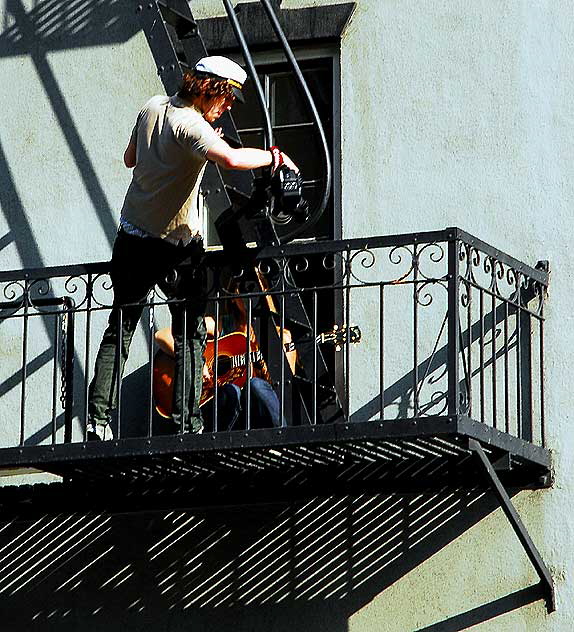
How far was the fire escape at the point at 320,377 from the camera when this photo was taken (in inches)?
414

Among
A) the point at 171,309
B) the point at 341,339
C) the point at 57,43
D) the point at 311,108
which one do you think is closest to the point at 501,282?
the point at 341,339

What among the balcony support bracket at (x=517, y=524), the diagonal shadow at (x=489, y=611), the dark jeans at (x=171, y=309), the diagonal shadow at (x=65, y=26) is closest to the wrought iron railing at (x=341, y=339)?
the dark jeans at (x=171, y=309)

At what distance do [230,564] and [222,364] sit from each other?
1.20 m

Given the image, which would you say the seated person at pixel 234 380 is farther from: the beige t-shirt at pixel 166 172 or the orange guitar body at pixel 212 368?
the beige t-shirt at pixel 166 172

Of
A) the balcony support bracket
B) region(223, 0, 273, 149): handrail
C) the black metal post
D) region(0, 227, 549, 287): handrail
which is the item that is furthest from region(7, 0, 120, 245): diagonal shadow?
the balcony support bracket

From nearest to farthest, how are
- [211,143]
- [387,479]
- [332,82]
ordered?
[211,143] < [387,479] < [332,82]

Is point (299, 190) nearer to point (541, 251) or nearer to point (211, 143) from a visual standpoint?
point (211, 143)

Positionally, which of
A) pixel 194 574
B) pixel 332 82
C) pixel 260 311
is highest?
pixel 332 82

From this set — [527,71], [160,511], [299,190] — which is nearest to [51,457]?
[160,511]

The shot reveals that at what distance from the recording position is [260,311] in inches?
448

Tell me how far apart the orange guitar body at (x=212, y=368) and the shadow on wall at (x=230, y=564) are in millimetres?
769

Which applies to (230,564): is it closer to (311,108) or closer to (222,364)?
(222,364)

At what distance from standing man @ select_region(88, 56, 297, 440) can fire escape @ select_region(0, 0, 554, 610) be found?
16 cm

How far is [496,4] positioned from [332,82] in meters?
1.16
